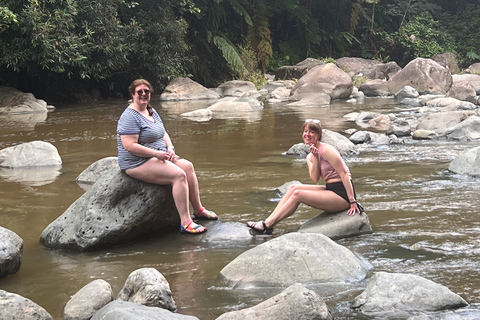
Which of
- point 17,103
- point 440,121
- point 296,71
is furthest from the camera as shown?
point 296,71

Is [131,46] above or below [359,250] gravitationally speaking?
above

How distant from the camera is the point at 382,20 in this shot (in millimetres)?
33469

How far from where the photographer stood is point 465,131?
10.5 m

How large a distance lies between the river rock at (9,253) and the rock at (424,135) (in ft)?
26.8

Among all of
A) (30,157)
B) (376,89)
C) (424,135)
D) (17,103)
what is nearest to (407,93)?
(376,89)

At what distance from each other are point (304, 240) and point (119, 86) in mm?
20021

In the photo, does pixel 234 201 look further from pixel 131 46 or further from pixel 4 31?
pixel 131 46

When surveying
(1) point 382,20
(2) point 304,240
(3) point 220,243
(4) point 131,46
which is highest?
(1) point 382,20

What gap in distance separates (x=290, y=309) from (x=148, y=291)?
0.92 metres

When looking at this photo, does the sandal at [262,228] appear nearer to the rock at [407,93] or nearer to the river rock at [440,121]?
the river rock at [440,121]

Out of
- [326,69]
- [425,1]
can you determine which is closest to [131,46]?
[326,69]

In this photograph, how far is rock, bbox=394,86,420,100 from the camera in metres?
19.3

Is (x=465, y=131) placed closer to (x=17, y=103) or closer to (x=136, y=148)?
(x=136, y=148)

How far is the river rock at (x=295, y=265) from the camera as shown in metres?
3.95
